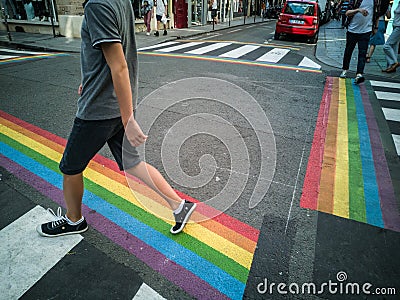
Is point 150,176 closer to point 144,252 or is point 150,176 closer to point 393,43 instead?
point 144,252

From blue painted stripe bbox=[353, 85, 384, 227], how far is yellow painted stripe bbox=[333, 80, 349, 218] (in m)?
0.18

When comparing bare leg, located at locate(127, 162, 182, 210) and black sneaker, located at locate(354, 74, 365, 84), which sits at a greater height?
bare leg, located at locate(127, 162, 182, 210)

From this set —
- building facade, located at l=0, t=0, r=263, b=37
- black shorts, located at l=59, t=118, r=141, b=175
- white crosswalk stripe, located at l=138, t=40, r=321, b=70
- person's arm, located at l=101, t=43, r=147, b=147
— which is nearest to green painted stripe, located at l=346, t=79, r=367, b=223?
person's arm, located at l=101, t=43, r=147, b=147

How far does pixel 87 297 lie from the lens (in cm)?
181

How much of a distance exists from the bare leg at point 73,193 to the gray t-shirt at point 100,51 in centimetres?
49

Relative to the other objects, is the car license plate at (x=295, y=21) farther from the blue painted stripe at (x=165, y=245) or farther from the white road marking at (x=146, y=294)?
the white road marking at (x=146, y=294)

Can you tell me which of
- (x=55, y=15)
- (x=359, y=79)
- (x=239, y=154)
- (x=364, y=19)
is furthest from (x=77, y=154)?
(x=55, y=15)

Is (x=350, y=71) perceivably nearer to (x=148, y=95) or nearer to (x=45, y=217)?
(x=148, y=95)

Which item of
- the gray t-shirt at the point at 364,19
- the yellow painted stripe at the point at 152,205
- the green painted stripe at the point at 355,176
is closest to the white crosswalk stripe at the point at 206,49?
the gray t-shirt at the point at 364,19

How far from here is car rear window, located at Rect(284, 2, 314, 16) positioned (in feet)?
Answer: 45.3

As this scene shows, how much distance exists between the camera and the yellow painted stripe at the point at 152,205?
7.15 ft

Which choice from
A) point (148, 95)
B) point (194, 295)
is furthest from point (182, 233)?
point (148, 95)

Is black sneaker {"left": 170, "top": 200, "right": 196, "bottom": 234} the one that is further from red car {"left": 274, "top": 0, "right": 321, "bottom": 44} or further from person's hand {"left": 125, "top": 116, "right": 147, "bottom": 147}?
red car {"left": 274, "top": 0, "right": 321, "bottom": 44}

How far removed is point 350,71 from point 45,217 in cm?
856
